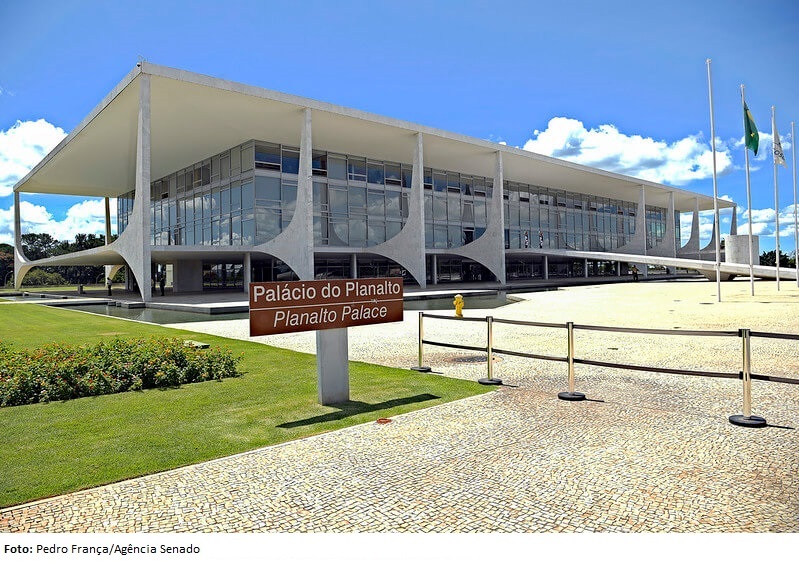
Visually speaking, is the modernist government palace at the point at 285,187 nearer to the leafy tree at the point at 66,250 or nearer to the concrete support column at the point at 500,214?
the concrete support column at the point at 500,214

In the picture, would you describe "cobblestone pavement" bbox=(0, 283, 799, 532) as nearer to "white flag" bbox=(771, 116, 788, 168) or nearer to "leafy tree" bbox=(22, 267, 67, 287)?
"white flag" bbox=(771, 116, 788, 168)

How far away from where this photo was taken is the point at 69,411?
7625mm

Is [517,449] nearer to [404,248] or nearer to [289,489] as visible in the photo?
[289,489]

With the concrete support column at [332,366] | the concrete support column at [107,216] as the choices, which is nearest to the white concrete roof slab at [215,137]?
the concrete support column at [107,216]

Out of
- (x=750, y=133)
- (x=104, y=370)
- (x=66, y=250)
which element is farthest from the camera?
(x=66, y=250)

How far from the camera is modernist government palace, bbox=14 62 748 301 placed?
33469 millimetres

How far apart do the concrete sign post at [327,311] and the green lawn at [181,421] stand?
52cm

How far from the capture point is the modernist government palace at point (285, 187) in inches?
1318

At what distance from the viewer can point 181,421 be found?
7039 mm

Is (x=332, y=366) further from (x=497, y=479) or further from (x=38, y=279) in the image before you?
(x=38, y=279)

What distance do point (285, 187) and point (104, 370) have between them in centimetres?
3357

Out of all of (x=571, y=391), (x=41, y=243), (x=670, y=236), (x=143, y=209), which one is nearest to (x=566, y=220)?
(x=670, y=236)
